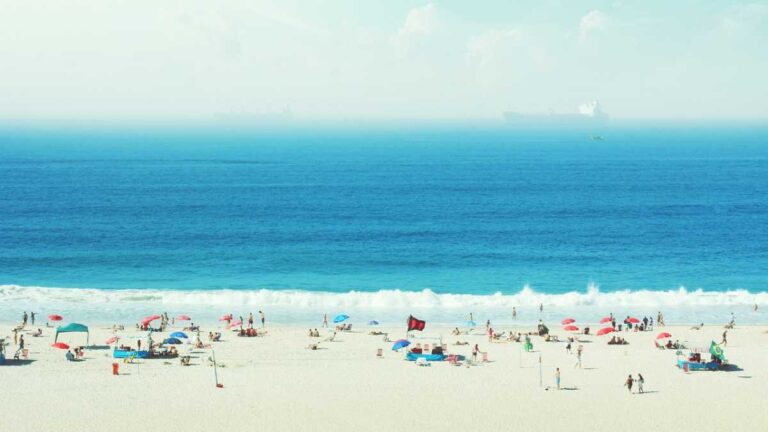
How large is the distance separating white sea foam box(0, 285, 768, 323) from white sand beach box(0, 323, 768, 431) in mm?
9374

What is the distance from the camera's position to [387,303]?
176 feet

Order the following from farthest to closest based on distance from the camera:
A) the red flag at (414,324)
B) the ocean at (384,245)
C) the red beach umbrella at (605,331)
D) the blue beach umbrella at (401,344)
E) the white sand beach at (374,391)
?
the ocean at (384,245) → the red beach umbrella at (605,331) → the red flag at (414,324) → the blue beach umbrella at (401,344) → the white sand beach at (374,391)

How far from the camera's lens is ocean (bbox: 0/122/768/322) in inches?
2117

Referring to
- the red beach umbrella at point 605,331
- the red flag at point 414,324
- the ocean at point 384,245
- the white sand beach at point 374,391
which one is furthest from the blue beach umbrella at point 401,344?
the red beach umbrella at point 605,331

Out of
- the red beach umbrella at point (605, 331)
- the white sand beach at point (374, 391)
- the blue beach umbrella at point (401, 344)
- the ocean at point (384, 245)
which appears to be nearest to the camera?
the white sand beach at point (374, 391)

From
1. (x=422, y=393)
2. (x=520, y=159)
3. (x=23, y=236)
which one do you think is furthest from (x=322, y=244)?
(x=520, y=159)

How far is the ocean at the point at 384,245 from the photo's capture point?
53.8m

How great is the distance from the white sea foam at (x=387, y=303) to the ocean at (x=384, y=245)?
18cm

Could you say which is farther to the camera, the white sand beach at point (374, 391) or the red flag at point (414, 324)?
the red flag at point (414, 324)

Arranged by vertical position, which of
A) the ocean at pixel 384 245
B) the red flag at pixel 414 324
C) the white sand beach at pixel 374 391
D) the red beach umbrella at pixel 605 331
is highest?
the ocean at pixel 384 245

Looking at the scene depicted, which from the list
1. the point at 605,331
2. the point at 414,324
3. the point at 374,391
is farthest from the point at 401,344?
the point at 605,331

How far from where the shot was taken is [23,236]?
244ft

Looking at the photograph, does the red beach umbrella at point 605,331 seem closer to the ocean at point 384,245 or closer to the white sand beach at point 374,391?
the white sand beach at point 374,391

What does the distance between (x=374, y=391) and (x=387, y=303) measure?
21182 millimetres
